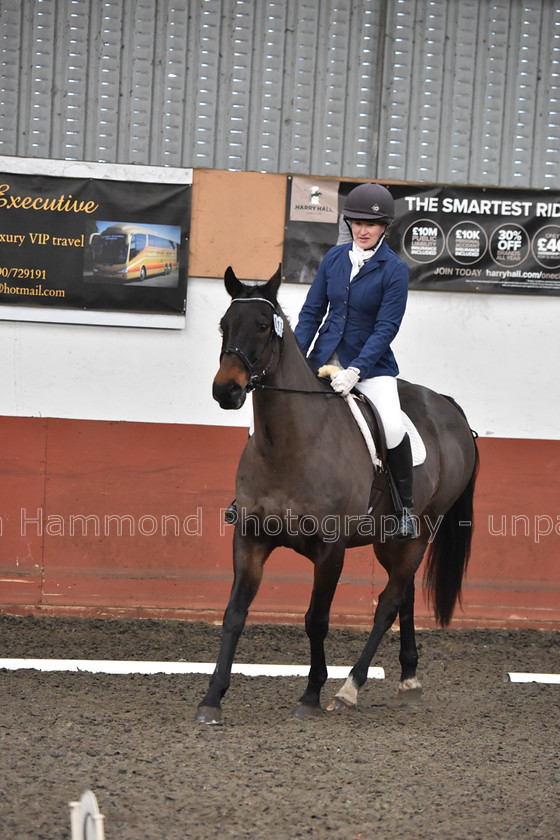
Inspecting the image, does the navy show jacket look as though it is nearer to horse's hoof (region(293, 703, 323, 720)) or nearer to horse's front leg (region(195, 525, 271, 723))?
horse's front leg (region(195, 525, 271, 723))

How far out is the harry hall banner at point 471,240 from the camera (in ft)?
25.2

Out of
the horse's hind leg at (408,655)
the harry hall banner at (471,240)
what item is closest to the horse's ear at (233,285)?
the horse's hind leg at (408,655)

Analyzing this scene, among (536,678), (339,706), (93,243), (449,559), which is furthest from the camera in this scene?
(93,243)

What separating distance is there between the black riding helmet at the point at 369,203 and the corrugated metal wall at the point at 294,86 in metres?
2.96

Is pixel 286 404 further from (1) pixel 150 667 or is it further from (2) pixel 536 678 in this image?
(2) pixel 536 678

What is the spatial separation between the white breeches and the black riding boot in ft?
0.15

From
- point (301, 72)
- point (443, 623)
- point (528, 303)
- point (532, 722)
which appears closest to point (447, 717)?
point (532, 722)

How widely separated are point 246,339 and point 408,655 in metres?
2.17

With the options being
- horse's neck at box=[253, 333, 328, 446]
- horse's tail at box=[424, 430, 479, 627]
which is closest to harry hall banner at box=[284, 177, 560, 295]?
horse's tail at box=[424, 430, 479, 627]

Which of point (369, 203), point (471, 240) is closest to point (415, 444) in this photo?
point (369, 203)

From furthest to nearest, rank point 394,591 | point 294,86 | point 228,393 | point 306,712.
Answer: point 294,86
point 394,591
point 306,712
point 228,393

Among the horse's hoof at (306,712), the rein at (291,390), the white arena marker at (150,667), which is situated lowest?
the white arena marker at (150,667)

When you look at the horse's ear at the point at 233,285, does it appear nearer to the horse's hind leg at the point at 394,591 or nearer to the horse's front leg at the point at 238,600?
the horse's front leg at the point at 238,600

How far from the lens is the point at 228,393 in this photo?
396cm
